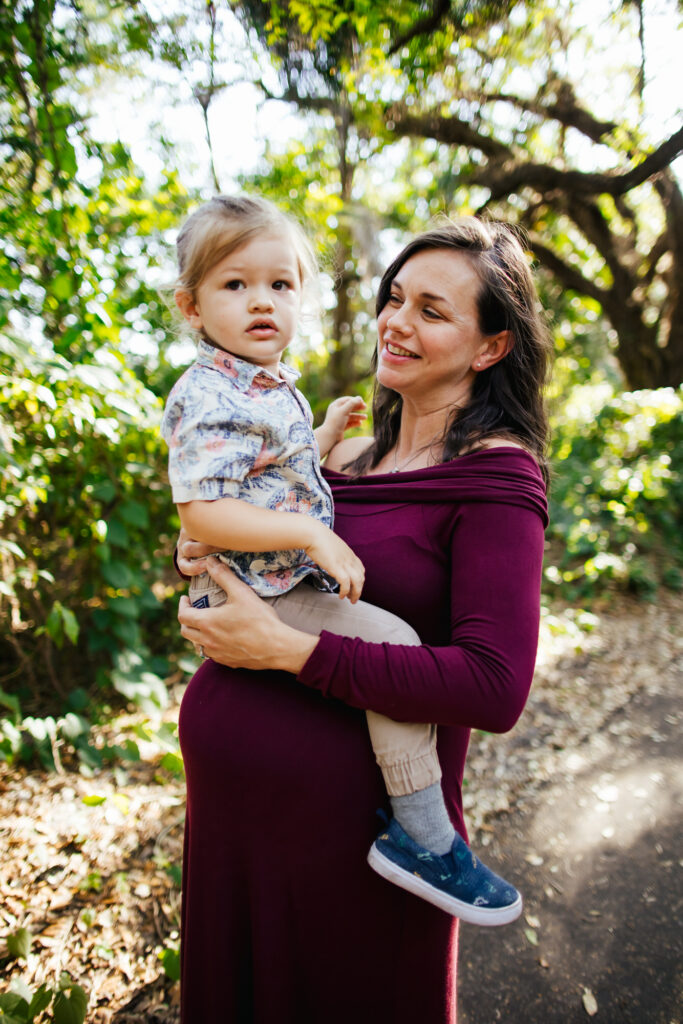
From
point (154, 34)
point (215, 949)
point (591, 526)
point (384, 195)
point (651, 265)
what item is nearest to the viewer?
point (215, 949)

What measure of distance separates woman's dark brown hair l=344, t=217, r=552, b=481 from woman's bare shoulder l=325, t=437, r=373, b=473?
44cm

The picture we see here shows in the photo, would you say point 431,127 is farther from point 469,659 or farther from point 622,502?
point 622,502

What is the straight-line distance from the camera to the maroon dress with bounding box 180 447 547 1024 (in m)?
1.13

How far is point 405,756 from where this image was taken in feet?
3.80

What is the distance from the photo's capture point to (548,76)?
3.47 metres

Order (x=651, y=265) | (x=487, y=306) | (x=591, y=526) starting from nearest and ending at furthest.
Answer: (x=487, y=306)
(x=591, y=526)
(x=651, y=265)

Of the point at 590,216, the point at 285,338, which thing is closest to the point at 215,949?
the point at 285,338

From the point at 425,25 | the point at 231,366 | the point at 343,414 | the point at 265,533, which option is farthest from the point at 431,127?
the point at 265,533

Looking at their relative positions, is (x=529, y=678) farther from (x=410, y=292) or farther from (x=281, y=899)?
(x=410, y=292)

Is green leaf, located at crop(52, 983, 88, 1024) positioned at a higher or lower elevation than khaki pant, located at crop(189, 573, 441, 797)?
lower

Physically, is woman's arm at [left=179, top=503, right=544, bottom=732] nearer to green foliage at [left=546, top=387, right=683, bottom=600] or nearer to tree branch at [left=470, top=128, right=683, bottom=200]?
green foliage at [left=546, top=387, right=683, bottom=600]

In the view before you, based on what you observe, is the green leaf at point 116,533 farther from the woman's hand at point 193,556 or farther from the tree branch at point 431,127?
the tree branch at point 431,127

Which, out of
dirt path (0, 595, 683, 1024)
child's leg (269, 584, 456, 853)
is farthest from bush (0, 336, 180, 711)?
child's leg (269, 584, 456, 853)

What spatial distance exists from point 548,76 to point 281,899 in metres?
4.26
